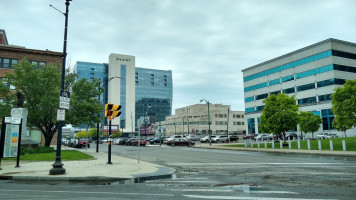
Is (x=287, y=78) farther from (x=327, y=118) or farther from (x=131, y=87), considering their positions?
(x=131, y=87)

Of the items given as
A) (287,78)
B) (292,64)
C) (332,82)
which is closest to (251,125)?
(287,78)

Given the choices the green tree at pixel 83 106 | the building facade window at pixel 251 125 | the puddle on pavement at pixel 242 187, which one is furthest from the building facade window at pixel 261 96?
the puddle on pavement at pixel 242 187

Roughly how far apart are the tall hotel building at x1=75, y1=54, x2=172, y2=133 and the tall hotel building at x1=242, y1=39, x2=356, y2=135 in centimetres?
7453

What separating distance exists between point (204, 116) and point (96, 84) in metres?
95.2

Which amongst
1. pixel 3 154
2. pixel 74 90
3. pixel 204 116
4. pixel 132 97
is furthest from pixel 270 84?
pixel 132 97

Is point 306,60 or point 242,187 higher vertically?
point 306,60

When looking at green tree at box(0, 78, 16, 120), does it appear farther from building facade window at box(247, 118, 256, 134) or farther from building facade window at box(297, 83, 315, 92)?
building facade window at box(247, 118, 256, 134)

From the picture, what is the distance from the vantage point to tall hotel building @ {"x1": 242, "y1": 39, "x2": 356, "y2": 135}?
6044cm

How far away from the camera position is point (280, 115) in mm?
34562

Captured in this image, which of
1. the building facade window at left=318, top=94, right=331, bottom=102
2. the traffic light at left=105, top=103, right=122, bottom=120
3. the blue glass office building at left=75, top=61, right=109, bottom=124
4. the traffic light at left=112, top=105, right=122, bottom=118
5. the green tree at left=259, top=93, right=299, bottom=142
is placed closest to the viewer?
the traffic light at left=105, top=103, right=122, bottom=120

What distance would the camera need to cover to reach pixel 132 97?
504 feet

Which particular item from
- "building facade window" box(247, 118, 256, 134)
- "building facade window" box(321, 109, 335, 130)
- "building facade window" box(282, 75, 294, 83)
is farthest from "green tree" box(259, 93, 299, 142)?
"building facade window" box(247, 118, 256, 134)

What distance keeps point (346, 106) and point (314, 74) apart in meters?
42.4

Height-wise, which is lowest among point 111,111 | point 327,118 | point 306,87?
point 111,111
